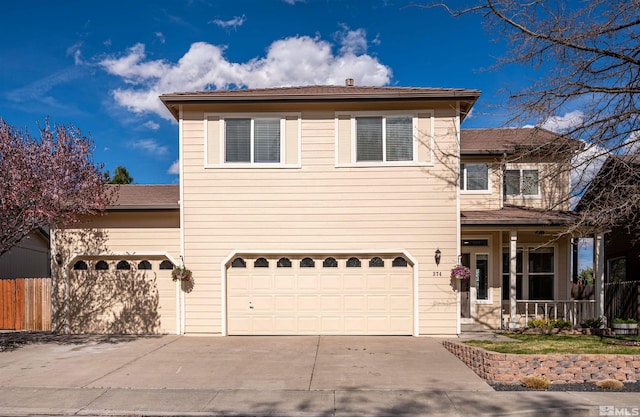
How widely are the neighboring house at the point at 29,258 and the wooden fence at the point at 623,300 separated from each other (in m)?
20.4

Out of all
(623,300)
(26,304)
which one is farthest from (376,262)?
(26,304)

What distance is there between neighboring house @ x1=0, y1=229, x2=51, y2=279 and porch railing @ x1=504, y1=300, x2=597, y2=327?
1747cm

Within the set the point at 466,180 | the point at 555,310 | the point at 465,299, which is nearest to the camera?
the point at 555,310

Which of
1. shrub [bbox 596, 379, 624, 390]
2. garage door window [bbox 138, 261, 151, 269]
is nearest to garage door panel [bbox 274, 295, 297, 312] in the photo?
garage door window [bbox 138, 261, 151, 269]

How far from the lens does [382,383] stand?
802 centimetres

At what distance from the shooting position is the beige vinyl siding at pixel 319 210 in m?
12.6

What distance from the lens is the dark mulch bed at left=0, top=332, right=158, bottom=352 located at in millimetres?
11844

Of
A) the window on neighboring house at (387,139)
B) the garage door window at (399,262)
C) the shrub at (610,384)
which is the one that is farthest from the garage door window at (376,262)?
the shrub at (610,384)

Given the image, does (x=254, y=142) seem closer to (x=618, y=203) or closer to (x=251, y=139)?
(x=251, y=139)

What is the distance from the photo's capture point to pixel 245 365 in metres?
9.37

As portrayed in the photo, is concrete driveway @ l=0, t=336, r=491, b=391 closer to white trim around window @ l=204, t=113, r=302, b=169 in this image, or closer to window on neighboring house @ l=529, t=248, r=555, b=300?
white trim around window @ l=204, t=113, r=302, b=169

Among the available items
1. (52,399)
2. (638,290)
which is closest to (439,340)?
(638,290)

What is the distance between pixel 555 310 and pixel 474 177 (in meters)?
4.54

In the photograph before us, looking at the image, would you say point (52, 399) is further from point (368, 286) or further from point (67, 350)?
point (368, 286)
